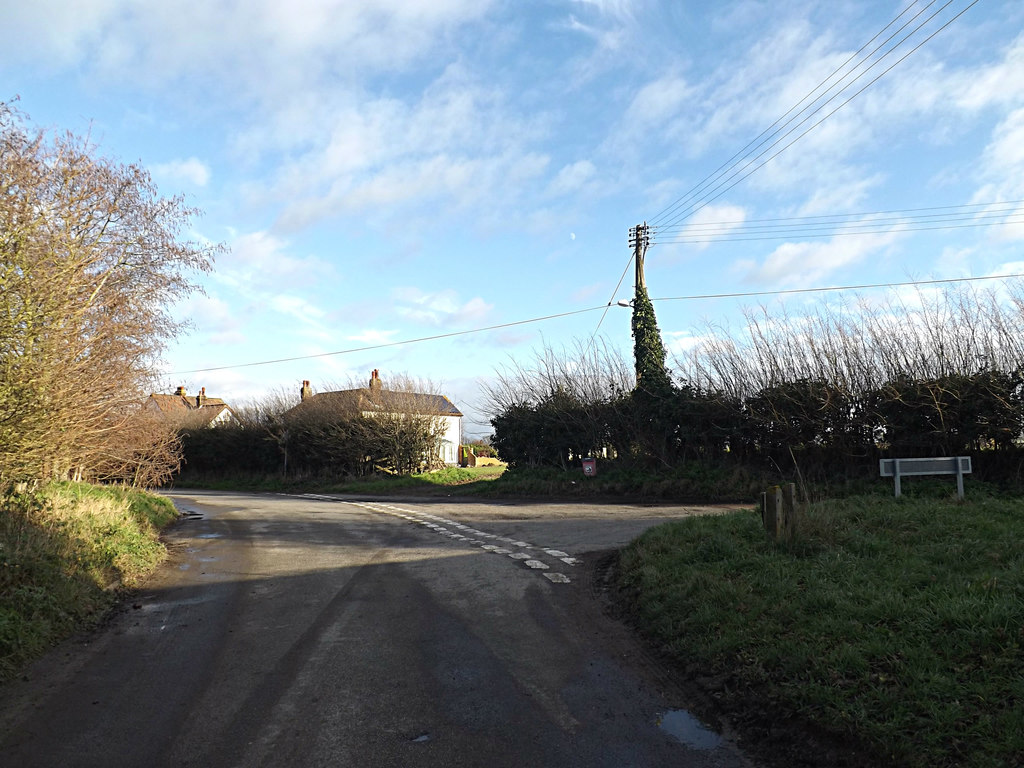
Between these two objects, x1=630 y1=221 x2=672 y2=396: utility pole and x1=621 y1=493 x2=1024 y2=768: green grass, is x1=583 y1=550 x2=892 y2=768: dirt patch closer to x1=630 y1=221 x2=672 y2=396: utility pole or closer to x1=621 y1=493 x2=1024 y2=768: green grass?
x1=621 y1=493 x2=1024 y2=768: green grass

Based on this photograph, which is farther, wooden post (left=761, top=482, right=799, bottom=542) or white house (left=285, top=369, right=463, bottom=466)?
white house (left=285, top=369, right=463, bottom=466)

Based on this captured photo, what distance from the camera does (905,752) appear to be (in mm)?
3672

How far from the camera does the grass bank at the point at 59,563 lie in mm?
6266

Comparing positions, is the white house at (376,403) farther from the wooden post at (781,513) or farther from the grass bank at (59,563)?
the wooden post at (781,513)

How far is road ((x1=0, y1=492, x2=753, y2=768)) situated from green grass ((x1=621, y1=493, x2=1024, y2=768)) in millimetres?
581

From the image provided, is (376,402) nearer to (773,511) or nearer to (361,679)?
(773,511)

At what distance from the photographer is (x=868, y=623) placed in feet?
17.0

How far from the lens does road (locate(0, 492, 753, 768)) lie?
163 inches

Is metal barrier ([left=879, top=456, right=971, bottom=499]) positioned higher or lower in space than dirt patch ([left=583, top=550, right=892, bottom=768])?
higher

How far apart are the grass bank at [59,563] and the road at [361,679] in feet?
0.99

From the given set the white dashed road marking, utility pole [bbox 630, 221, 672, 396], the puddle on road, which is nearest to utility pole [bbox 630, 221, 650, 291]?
utility pole [bbox 630, 221, 672, 396]

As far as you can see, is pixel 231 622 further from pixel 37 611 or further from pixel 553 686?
pixel 553 686

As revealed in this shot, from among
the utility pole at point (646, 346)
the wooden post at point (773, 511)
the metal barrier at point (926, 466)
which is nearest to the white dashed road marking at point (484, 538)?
the wooden post at point (773, 511)

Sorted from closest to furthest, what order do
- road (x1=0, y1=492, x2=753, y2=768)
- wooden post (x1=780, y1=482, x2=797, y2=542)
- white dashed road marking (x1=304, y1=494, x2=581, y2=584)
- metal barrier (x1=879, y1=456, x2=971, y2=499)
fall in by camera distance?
road (x1=0, y1=492, x2=753, y2=768), wooden post (x1=780, y1=482, x2=797, y2=542), white dashed road marking (x1=304, y1=494, x2=581, y2=584), metal barrier (x1=879, y1=456, x2=971, y2=499)
